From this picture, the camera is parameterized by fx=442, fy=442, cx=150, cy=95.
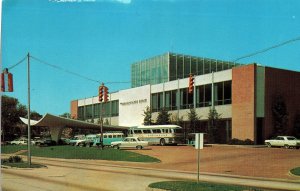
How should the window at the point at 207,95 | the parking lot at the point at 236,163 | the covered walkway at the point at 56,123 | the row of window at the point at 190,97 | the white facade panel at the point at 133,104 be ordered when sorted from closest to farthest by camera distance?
the parking lot at the point at 236,163 → the covered walkway at the point at 56,123 → the row of window at the point at 190,97 → the window at the point at 207,95 → the white facade panel at the point at 133,104

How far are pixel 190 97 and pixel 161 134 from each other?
1153cm

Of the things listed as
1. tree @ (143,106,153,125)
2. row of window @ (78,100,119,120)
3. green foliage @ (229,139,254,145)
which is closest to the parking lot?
green foliage @ (229,139,254,145)

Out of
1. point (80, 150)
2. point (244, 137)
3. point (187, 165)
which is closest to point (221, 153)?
point (187, 165)

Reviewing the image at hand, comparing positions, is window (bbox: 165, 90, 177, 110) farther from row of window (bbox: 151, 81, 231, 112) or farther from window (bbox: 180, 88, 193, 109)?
window (bbox: 180, 88, 193, 109)

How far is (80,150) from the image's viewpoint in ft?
147

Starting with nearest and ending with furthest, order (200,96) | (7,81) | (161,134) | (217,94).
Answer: (7,81), (161,134), (217,94), (200,96)

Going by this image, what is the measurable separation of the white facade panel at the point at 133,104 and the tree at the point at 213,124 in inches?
639

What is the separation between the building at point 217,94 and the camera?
48750mm

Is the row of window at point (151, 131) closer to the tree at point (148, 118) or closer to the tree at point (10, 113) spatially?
the tree at point (148, 118)

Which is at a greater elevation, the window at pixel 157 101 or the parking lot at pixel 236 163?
the window at pixel 157 101

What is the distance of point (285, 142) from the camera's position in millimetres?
43562

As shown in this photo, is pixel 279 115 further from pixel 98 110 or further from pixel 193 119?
pixel 98 110

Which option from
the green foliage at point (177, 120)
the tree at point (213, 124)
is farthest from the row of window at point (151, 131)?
the green foliage at point (177, 120)

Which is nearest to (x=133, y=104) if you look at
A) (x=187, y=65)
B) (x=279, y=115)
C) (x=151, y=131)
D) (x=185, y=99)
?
(x=187, y=65)
